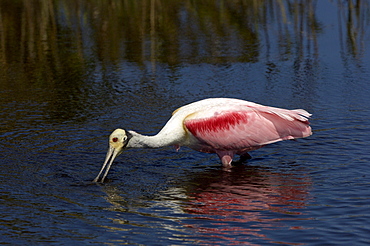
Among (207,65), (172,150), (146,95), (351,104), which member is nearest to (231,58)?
(207,65)

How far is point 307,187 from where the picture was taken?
7.85 meters

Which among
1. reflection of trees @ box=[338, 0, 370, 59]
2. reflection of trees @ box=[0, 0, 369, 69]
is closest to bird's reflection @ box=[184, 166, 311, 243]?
reflection of trees @ box=[0, 0, 369, 69]

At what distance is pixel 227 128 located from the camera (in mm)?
8805

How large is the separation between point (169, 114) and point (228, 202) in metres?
3.56

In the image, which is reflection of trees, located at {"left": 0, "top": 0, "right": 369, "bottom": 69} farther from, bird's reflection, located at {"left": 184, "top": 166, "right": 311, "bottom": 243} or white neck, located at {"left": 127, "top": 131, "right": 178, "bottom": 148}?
bird's reflection, located at {"left": 184, "top": 166, "right": 311, "bottom": 243}

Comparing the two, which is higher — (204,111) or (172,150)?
(204,111)

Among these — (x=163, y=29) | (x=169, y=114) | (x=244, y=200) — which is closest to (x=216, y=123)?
(x=244, y=200)

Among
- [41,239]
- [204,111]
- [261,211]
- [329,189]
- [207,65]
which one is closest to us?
[41,239]

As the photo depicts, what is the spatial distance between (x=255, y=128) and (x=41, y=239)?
3.35 meters

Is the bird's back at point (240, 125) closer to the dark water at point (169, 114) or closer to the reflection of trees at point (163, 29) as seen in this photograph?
the dark water at point (169, 114)

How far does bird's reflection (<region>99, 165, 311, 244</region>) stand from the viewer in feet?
22.0

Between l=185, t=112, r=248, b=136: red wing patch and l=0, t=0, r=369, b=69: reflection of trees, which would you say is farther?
l=0, t=0, r=369, b=69: reflection of trees

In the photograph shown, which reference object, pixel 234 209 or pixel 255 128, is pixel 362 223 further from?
pixel 255 128

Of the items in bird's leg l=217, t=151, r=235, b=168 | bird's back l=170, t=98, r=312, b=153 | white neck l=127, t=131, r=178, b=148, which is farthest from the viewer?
bird's leg l=217, t=151, r=235, b=168
